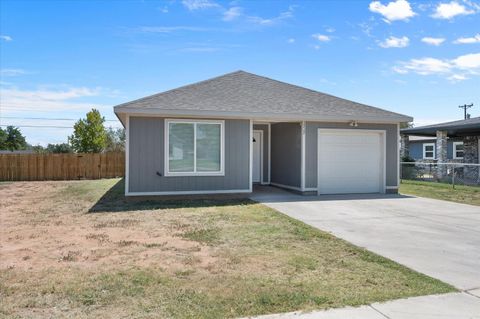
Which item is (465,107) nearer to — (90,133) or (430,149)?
(430,149)

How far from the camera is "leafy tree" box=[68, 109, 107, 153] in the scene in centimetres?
2991

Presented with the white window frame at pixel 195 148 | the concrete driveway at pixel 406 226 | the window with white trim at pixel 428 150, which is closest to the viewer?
the concrete driveway at pixel 406 226

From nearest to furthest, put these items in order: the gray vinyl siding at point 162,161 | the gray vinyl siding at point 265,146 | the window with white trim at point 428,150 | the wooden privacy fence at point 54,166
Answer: the gray vinyl siding at point 162,161
the gray vinyl siding at point 265,146
the wooden privacy fence at point 54,166
the window with white trim at point 428,150

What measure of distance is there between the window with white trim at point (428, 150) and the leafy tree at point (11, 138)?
50494 millimetres

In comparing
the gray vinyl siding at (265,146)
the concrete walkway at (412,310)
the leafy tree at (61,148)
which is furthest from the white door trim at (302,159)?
the leafy tree at (61,148)

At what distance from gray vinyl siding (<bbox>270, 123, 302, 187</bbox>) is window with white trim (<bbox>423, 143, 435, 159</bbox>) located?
70.7 feet

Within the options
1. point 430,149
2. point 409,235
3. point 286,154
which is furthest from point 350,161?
point 430,149

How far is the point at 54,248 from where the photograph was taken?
5.94 metres

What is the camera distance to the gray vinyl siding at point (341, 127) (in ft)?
40.1

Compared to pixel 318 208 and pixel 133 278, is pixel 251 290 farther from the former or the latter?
pixel 318 208

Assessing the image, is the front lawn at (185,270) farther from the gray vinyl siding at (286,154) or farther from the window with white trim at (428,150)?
the window with white trim at (428,150)

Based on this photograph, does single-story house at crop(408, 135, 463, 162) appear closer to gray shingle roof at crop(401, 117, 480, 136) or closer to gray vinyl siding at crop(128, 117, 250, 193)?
gray shingle roof at crop(401, 117, 480, 136)

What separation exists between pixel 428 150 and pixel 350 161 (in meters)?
22.4

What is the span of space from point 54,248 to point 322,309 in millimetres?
4372
